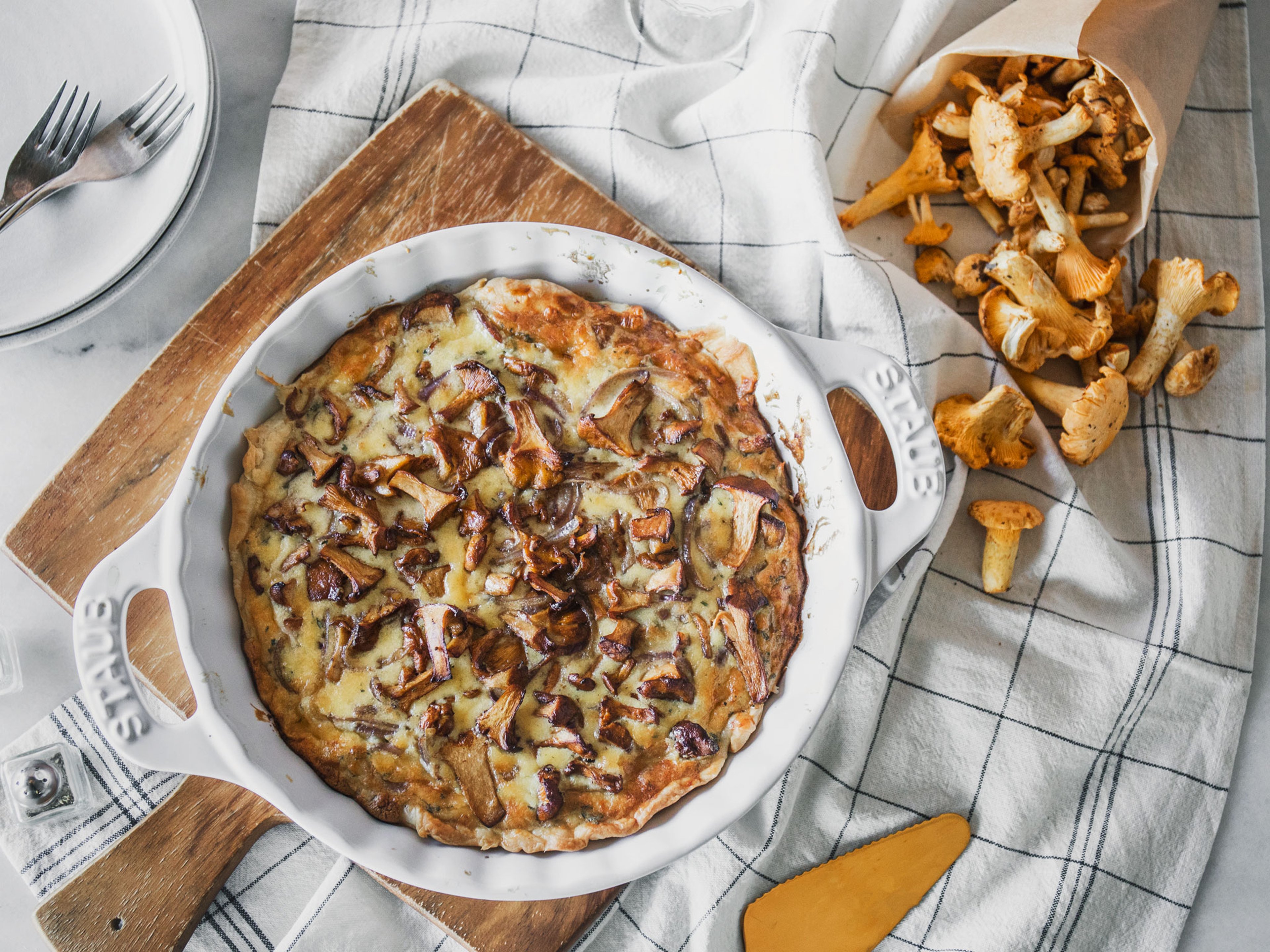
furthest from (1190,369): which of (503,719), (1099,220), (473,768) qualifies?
(473,768)

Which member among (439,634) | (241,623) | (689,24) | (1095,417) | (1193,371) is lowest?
(1193,371)

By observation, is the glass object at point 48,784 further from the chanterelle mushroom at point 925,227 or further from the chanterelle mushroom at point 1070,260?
the chanterelle mushroom at point 1070,260

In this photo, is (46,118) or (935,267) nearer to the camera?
(46,118)

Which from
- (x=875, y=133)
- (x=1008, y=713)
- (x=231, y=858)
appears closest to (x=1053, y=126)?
(x=875, y=133)

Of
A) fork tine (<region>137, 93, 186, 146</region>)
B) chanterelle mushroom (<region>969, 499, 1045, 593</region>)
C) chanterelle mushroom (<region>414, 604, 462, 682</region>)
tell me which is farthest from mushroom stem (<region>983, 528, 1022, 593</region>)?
fork tine (<region>137, 93, 186, 146</region>)

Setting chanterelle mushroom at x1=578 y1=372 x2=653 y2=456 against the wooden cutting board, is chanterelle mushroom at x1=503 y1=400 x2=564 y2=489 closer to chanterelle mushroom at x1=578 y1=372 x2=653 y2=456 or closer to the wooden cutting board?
chanterelle mushroom at x1=578 y1=372 x2=653 y2=456

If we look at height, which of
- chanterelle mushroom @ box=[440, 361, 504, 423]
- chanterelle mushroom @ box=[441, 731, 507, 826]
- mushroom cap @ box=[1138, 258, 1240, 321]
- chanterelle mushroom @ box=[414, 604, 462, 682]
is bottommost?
mushroom cap @ box=[1138, 258, 1240, 321]

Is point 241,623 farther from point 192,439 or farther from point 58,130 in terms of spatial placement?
point 58,130
